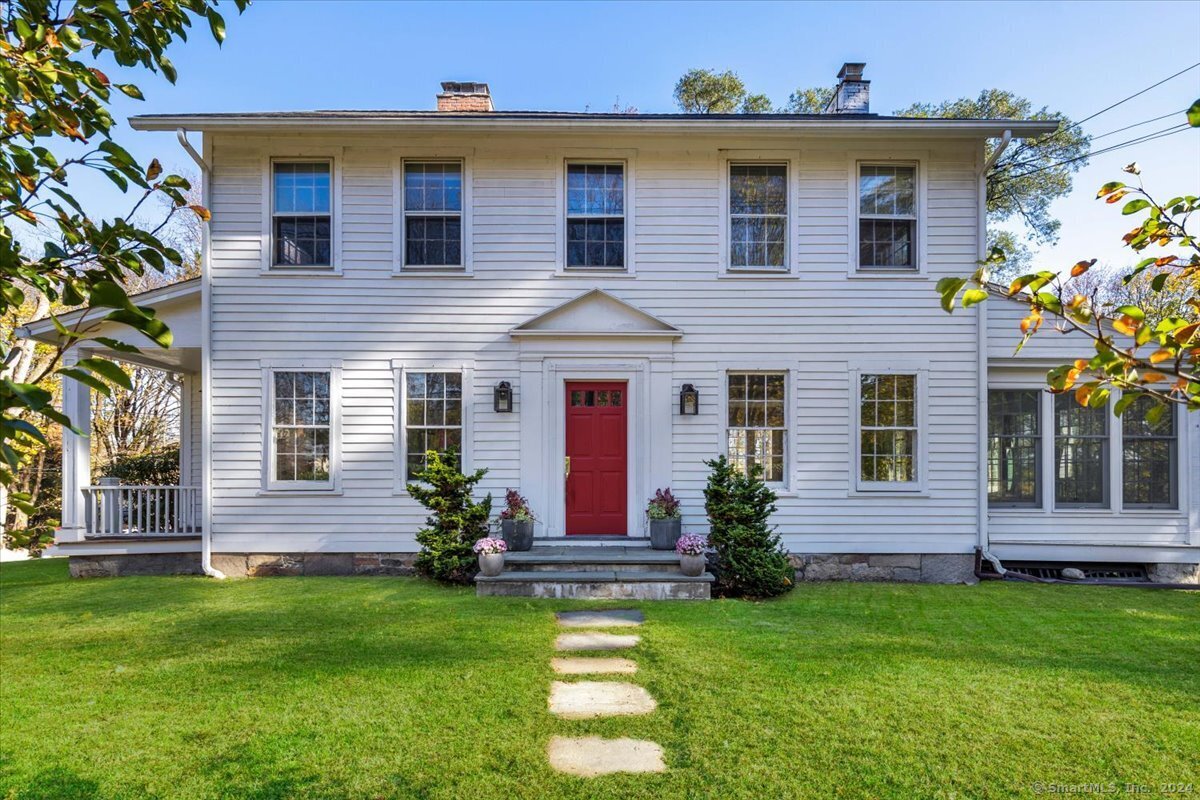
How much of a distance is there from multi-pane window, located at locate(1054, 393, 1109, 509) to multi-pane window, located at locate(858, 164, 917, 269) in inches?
118

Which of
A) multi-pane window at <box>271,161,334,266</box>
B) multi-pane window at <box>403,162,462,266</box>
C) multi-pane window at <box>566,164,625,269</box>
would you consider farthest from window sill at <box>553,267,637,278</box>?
multi-pane window at <box>271,161,334,266</box>

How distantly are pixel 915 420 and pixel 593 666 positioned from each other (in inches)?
228

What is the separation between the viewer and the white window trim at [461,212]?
28.1ft

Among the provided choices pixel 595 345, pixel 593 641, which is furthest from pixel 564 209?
pixel 593 641

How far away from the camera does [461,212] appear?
340 inches

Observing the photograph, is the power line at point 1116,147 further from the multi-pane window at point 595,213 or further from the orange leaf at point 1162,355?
the orange leaf at point 1162,355

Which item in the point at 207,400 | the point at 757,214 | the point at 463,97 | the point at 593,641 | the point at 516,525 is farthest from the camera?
the point at 463,97

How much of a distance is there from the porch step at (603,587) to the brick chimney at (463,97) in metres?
6.94

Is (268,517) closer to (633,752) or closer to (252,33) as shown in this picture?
(252,33)

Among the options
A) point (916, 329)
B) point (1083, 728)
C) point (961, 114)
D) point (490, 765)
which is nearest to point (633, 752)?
point (490, 765)

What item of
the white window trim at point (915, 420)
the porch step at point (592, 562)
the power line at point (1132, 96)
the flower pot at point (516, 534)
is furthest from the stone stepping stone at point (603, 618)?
the power line at point (1132, 96)

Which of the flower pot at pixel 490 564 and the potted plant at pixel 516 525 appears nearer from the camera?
the flower pot at pixel 490 564

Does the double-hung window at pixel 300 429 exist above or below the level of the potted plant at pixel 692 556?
above

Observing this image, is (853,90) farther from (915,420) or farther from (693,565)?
(693,565)
